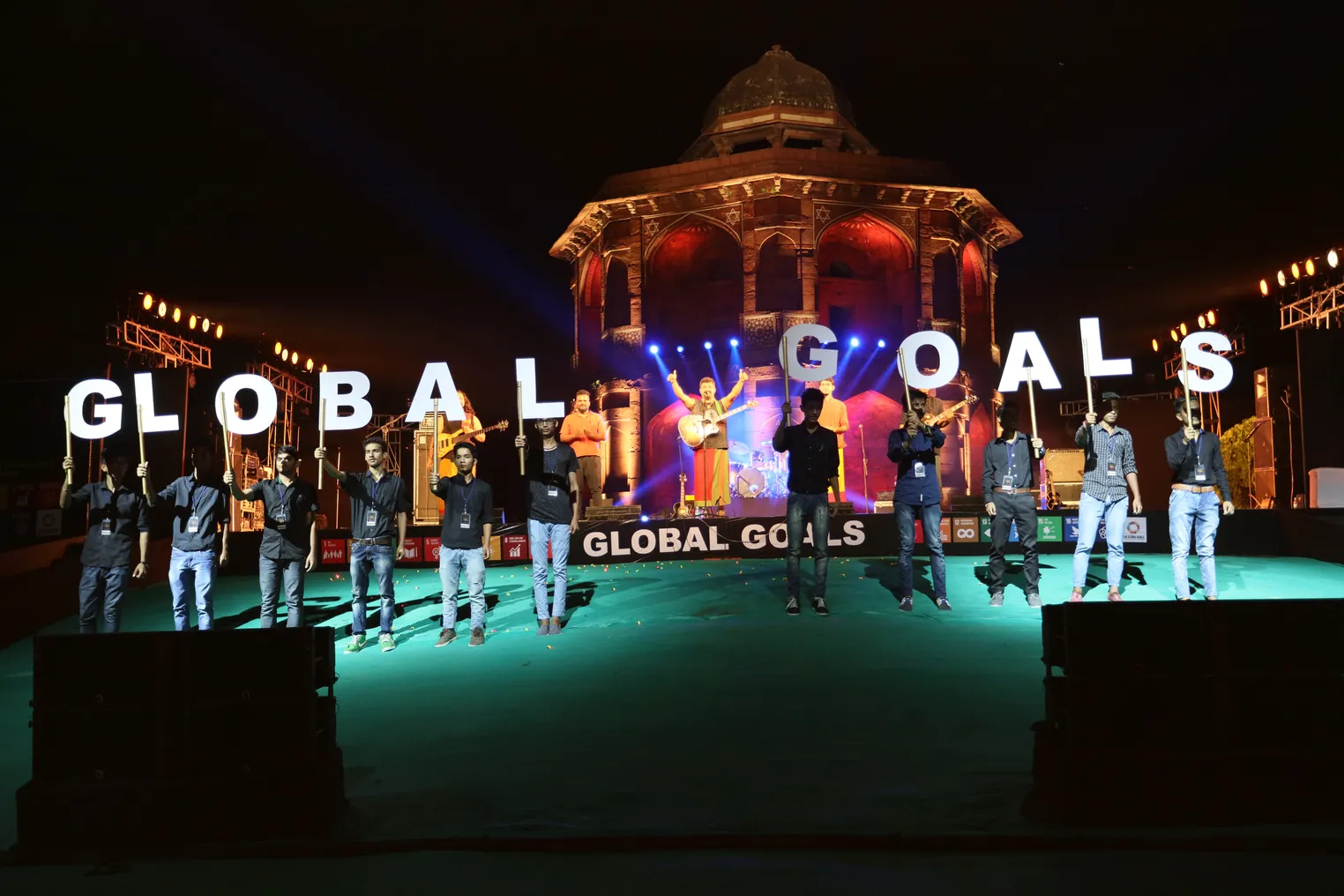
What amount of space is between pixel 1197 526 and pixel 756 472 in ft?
51.3

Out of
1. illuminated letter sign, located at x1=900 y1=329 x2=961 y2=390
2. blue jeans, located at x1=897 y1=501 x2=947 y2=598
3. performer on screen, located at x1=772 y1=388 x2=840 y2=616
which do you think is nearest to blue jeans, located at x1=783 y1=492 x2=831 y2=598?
performer on screen, located at x1=772 y1=388 x2=840 y2=616

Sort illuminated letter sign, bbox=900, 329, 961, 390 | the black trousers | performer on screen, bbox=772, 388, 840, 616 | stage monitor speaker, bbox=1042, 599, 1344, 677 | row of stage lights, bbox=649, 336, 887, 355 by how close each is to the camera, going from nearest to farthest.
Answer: stage monitor speaker, bbox=1042, 599, 1344, 677 < performer on screen, bbox=772, 388, 840, 616 < the black trousers < illuminated letter sign, bbox=900, 329, 961, 390 < row of stage lights, bbox=649, 336, 887, 355

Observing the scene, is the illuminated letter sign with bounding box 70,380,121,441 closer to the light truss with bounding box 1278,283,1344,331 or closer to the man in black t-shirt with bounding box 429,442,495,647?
the man in black t-shirt with bounding box 429,442,495,647

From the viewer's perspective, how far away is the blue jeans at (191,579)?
9.25 meters

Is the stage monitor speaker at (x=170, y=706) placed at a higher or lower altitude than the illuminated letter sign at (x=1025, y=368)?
lower

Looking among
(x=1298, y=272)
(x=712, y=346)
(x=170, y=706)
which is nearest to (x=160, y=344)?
(x=712, y=346)

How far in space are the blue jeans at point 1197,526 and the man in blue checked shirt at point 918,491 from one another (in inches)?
88.7

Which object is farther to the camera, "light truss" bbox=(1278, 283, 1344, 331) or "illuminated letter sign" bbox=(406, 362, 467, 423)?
"light truss" bbox=(1278, 283, 1344, 331)

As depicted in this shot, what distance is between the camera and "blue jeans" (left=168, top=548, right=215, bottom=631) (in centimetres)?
925

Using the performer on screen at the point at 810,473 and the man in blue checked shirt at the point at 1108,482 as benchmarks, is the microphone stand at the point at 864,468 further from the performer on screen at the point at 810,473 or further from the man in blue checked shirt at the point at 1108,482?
the performer on screen at the point at 810,473

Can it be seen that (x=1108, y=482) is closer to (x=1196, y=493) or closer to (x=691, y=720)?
(x=1196, y=493)

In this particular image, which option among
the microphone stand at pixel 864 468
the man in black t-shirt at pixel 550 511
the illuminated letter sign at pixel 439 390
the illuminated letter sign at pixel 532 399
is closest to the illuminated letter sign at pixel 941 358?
the illuminated letter sign at pixel 532 399

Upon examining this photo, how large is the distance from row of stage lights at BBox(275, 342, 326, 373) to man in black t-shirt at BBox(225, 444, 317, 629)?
29952 mm

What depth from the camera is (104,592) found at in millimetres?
9344
